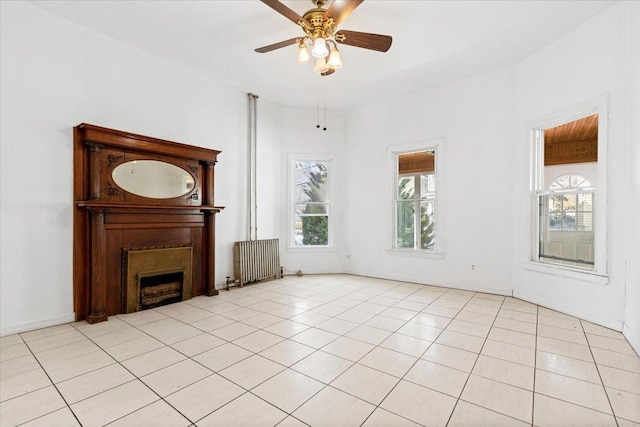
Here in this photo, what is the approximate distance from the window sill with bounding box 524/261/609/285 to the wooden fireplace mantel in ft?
15.6

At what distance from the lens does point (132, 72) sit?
12.7ft

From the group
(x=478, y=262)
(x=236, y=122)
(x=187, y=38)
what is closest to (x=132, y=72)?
(x=187, y=38)

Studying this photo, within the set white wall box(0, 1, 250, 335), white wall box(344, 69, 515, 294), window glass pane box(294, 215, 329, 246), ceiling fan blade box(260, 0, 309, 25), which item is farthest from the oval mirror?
white wall box(344, 69, 515, 294)

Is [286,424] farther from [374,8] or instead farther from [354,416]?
[374,8]

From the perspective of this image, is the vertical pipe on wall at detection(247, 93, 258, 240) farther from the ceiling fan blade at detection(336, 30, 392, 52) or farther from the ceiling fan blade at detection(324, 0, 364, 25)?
the ceiling fan blade at detection(324, 0, 364, 25)

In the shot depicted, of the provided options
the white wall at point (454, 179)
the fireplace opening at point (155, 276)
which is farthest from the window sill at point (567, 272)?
the fireplace opening at point (155, 276)

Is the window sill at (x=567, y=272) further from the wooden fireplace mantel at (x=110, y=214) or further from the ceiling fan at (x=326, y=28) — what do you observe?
the wooden fireplace mantel at (x=110, y=214)

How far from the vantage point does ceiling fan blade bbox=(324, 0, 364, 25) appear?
8.09 ft

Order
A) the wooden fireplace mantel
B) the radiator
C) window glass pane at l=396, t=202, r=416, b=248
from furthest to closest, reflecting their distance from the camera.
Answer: window glass pane at l=396, t=202, r=416, b=248, the radiator, the wooden fireplace mantel

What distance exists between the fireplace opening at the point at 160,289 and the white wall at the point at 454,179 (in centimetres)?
325

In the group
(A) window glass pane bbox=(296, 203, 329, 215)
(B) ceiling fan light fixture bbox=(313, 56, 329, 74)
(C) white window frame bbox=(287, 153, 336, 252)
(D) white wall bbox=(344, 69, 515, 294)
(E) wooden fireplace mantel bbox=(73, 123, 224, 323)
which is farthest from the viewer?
(A) window glass pane bbox=(296, 203, 329, 215)

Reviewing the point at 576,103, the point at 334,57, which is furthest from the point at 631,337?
the point at 334,57

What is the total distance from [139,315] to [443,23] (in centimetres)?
486

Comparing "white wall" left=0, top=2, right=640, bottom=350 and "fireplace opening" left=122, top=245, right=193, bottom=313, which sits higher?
"white wall" left=0, top=2, right=640, bottom=350
